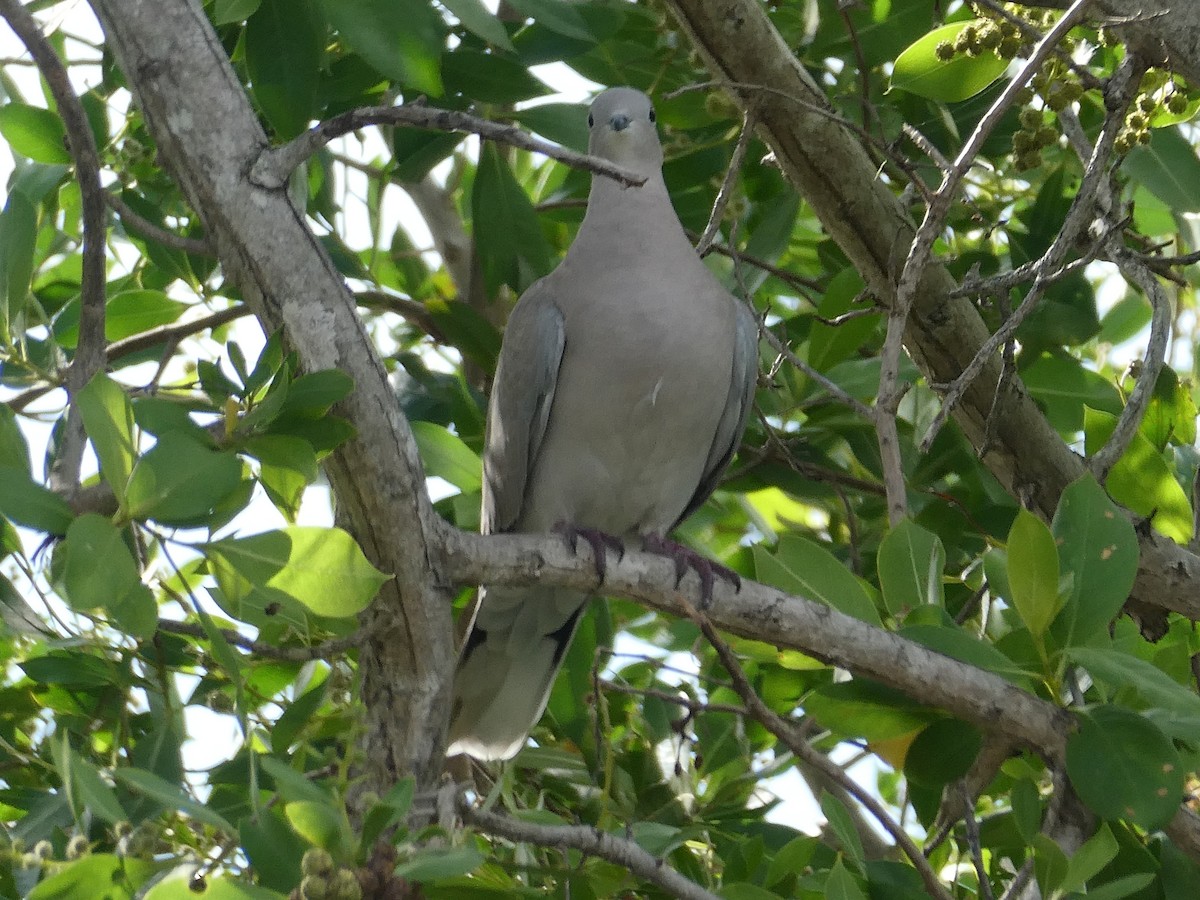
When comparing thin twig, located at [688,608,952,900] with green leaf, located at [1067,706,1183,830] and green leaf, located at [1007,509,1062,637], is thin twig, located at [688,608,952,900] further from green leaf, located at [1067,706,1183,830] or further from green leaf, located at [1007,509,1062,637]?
green leaf, located at [1007,509,1062,637]

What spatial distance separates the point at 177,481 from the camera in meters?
1.53

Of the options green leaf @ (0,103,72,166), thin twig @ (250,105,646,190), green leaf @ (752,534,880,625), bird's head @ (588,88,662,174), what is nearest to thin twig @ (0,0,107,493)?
thin twig @ (250,105,646,190)

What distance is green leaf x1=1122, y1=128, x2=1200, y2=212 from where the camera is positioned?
243 centimetres

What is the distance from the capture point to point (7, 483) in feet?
5.00

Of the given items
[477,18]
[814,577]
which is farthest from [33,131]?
[814,577]

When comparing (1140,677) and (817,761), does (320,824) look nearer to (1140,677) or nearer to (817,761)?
(817,761)

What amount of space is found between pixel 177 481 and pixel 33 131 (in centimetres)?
124

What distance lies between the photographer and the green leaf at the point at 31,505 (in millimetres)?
1512

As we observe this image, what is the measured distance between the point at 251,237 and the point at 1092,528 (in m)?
1.30

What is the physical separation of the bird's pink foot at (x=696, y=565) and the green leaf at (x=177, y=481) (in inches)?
37.6

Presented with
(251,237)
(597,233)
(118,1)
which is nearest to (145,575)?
(251,237)

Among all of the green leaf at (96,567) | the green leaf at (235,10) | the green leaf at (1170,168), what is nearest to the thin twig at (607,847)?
the green leaf at (96,567)

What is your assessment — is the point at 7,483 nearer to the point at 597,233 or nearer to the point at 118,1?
the point at 118,1

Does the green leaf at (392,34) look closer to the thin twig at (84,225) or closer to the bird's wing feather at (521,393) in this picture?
the thin twig at (84,225)
